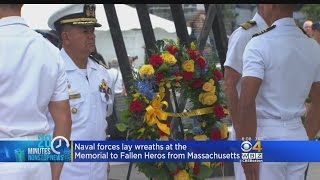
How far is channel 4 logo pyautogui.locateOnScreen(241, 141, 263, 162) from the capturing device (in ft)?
8.87

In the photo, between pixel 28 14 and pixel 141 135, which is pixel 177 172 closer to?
pixel 141 135

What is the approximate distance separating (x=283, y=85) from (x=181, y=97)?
505 mm

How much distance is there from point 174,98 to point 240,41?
42cm

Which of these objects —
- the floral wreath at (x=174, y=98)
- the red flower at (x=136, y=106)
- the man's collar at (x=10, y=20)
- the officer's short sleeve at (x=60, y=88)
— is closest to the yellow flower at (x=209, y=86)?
the floral wreath at (x=174, y=98)

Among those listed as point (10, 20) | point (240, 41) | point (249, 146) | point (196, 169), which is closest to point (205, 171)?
point (196, 169)

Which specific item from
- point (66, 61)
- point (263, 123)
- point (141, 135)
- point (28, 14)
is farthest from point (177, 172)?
point (28, 14)

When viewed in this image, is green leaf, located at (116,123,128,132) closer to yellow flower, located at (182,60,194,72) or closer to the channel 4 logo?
yellow flower, located at (182,60,194,72)

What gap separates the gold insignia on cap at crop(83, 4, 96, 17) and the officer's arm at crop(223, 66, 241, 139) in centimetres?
66

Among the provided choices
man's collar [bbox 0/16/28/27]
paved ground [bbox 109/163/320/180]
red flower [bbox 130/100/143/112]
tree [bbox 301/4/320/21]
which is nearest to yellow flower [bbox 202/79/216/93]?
red flower [bbox 130/100/143/112]

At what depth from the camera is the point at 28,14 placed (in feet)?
8.48

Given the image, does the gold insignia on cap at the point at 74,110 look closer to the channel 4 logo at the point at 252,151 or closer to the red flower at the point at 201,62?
the red flower at the point at 201,62

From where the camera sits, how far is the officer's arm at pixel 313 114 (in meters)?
2.76

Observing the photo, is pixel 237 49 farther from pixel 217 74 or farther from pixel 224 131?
pixel 224 131

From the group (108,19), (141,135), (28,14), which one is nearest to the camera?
(28,14)
